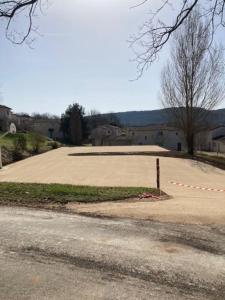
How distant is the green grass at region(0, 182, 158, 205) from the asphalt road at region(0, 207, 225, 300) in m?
3.45

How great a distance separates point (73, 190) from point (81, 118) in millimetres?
86268

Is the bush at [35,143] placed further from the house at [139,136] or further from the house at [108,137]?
the house at [139,136]

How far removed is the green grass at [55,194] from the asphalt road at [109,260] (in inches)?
136

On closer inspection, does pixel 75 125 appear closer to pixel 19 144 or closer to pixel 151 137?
pixel 151 137

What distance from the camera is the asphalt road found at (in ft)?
19.3

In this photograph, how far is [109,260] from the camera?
22.9 ft

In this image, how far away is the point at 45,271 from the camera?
6.49 meters

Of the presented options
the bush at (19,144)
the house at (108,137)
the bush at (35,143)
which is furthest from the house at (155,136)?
the bush at (19,144)

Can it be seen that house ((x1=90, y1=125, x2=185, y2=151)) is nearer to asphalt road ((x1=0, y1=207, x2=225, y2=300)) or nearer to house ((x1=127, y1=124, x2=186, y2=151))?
house ((x1=127, y1=124, x2=186, y2=151))

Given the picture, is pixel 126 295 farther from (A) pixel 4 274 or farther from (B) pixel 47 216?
(B) pixel 47 216

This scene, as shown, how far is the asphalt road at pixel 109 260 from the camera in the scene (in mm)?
5879

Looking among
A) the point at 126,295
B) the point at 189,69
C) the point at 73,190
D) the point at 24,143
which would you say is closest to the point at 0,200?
the point at 73,190

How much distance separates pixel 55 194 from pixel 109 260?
7431 millimetres

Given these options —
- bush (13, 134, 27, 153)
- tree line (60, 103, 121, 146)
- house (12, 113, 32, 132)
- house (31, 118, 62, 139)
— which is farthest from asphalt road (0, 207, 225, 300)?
house (31, 118, 62, 139)
